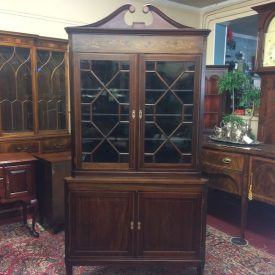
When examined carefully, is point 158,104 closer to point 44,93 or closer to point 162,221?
point 162,221

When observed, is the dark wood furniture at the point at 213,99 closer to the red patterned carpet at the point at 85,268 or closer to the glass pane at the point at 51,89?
the red patterned carpet at the point at 85,268

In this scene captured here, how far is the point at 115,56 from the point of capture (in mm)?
1890

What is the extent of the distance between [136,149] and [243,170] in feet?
3.78

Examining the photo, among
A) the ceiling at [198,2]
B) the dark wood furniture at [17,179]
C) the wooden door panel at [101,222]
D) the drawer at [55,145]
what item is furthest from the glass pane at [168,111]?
the ceiling at [198,2]

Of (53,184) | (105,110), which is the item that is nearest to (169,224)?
(105,110)

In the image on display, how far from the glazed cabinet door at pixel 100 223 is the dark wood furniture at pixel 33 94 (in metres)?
1.43

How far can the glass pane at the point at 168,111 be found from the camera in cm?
193

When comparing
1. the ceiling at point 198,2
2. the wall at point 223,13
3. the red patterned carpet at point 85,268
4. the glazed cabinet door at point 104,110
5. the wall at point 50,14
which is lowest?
the red patterned carpet at point 85,268

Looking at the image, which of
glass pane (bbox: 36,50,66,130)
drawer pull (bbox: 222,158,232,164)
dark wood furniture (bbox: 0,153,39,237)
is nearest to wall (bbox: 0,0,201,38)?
glass pane (bbox: 36,50,66,130)

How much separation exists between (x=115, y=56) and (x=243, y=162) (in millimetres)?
1490

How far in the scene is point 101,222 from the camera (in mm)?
2014

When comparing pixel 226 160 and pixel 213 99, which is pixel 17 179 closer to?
pixel 226 160

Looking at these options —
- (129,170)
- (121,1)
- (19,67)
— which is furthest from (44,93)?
(129,170)

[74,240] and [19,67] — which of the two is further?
[19,67]
